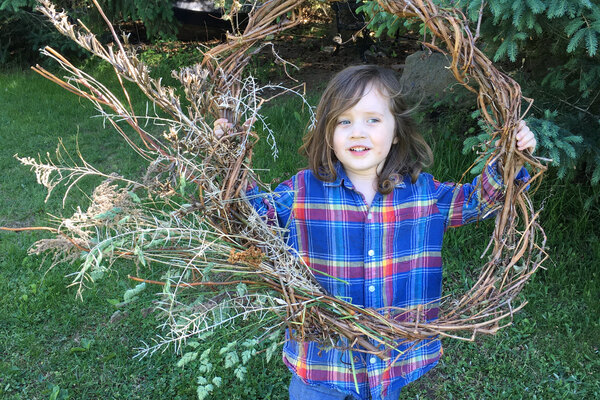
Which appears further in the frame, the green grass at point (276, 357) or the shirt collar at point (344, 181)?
the green grass at point (276, 357)

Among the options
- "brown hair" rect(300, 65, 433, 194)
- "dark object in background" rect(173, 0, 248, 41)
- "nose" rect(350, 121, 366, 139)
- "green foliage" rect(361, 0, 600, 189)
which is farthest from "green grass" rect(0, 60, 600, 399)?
"dark object in background" rect(173, 0, 248, 41)

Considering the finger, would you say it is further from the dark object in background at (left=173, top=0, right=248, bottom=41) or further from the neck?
the dark object in background at (left=173, top=0, right=248, bottom=41)

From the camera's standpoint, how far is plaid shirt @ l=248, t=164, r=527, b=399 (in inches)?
77.8

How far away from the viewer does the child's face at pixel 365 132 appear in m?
1.91

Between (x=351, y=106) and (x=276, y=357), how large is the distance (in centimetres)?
161


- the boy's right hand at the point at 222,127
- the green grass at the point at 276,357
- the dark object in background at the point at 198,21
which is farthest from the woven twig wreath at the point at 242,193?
the dark object in background at the point at 198,21

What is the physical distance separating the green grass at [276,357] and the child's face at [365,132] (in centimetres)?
145

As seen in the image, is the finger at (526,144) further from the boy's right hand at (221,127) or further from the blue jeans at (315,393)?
the blue jeans at (315,393)

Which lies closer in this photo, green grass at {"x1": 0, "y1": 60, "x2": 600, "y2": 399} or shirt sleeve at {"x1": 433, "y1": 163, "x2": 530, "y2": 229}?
shirt sleeve at {"x1": 433, "y1": 163, "x2": 530, "y2": 229}

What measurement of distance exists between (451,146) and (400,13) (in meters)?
2.61

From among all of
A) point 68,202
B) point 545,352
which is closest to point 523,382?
point 545,352

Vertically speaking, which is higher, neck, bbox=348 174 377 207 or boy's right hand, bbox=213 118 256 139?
boy's right hand, bbox=213 118 256 139

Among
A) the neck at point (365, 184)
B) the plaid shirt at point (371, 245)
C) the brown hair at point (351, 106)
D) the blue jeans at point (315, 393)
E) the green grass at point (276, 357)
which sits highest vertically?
the brown hair at point (351, 106)

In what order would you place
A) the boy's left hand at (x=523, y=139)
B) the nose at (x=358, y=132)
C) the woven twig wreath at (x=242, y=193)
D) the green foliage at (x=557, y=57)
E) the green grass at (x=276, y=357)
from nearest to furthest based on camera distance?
the woven twig wreath at (x=242, y=193)
the boy's left hand at (x=523, y=139)
the nose at (x=358, y=132)
the green foliage at (x=557, y=57)
the green grass at (x=276, y=357)
